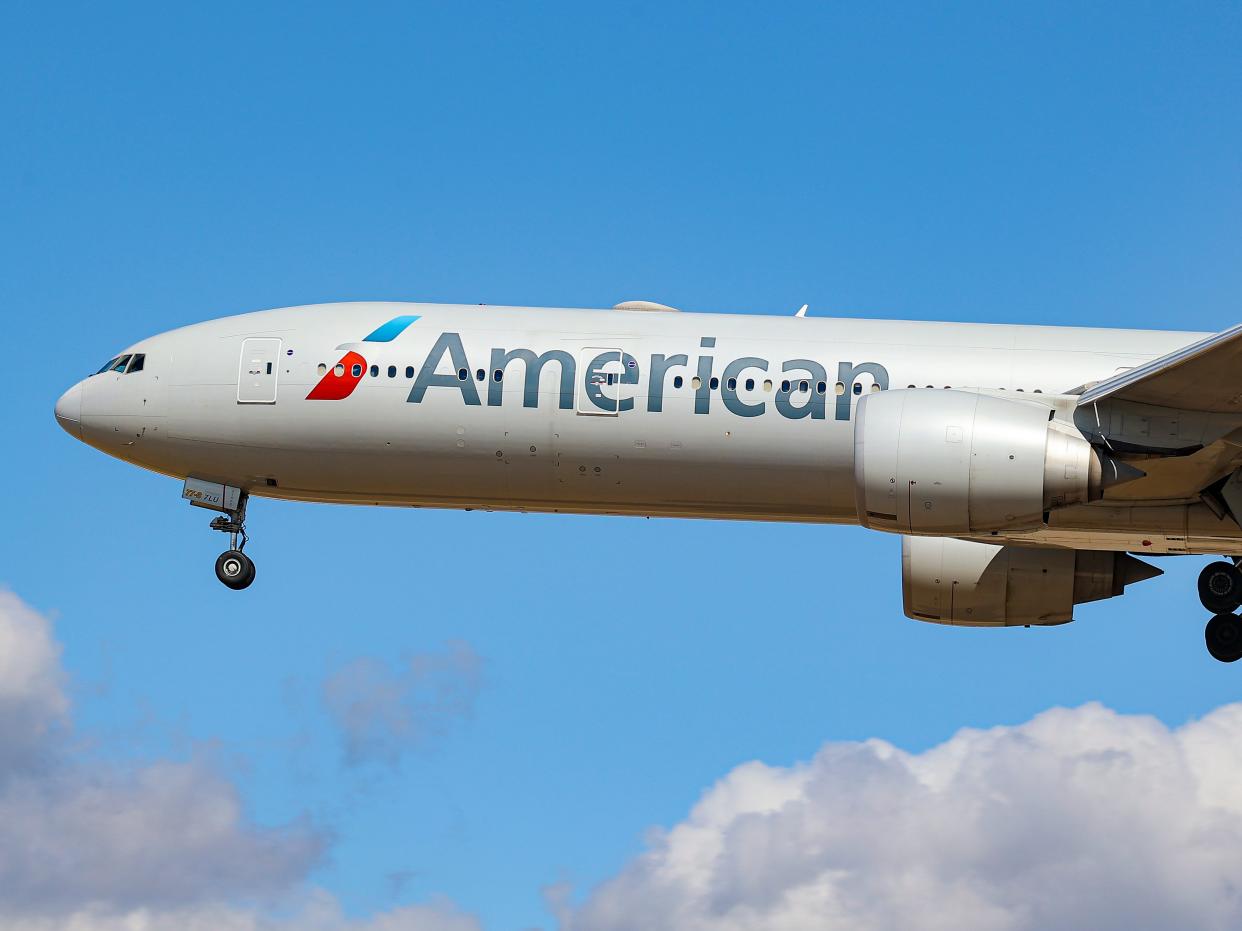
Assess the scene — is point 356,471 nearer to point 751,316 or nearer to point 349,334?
point 349,334

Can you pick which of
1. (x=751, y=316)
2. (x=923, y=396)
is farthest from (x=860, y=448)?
(x=751, y=316)

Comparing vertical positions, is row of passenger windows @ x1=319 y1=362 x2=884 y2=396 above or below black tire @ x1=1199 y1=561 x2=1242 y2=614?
above

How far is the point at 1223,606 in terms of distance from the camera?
35594 millimetres

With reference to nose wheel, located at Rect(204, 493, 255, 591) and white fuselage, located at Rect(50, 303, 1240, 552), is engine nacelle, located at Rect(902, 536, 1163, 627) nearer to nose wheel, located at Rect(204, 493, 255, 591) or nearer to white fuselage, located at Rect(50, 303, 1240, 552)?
white fuselage, located at Rect(50, 303, 1240, 552)

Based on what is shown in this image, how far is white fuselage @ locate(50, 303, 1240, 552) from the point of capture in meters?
32.9

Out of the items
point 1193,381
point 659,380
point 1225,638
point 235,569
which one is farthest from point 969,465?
point 235,569

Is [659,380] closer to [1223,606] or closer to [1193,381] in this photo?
[1193,381]

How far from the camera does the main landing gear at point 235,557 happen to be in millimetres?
35875

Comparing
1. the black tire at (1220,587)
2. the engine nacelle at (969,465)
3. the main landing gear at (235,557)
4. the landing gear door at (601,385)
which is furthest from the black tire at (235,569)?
the black tire at (1220,587)

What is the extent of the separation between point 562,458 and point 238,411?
232 inches

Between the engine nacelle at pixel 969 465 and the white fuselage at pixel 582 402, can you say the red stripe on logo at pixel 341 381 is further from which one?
the engine nacelle at pixel 969 465

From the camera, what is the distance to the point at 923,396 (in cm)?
3072

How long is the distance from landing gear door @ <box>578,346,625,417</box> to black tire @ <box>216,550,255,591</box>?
7.37m

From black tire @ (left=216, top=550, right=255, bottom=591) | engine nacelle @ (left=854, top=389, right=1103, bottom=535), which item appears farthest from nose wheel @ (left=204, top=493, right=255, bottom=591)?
engine nacelle @ (left=854, top=389, right=1103, bottom=535)
